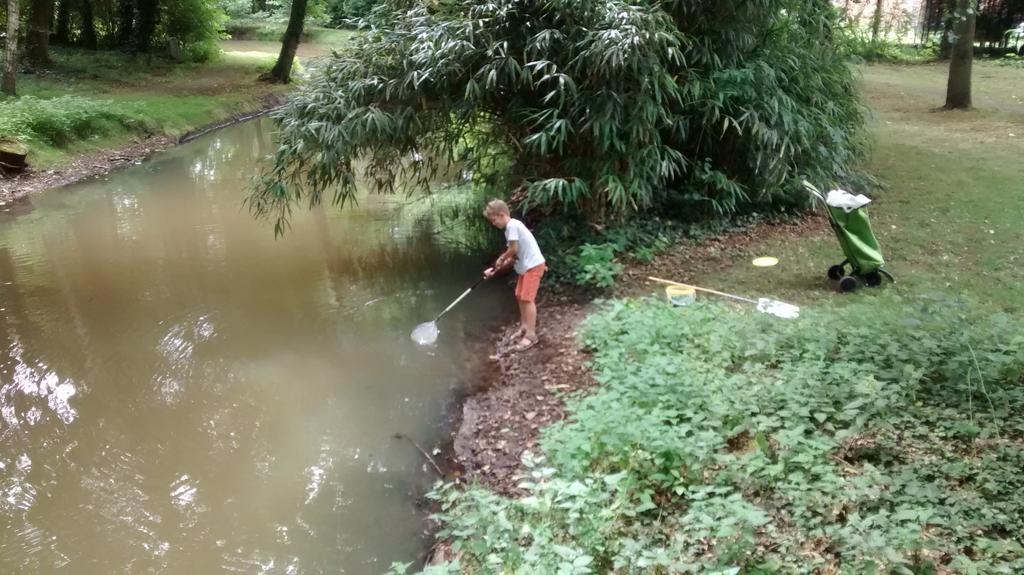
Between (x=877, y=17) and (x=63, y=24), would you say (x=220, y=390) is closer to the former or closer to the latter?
(x=877, y=17)

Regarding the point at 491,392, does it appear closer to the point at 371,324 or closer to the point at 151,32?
the point at 371,324

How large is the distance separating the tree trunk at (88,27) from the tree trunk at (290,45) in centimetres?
638

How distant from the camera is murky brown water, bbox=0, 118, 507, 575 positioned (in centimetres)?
437

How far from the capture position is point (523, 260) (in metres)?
6.46

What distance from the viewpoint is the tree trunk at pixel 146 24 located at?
24547 millimetres

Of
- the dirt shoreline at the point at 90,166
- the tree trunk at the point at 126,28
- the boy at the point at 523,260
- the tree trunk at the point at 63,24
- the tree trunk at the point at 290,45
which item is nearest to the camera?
the boy at the point at 523,260

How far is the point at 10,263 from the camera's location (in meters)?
8.92

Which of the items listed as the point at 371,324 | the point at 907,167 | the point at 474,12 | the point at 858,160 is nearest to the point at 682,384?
the point at 371,324

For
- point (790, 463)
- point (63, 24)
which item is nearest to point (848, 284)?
point (790, 463)

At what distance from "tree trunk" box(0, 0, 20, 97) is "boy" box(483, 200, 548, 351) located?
40.9ft

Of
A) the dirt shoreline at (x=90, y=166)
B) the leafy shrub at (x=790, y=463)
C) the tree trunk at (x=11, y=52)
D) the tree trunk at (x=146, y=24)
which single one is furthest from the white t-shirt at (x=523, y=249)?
the tree trunk at (x=146, y=24)

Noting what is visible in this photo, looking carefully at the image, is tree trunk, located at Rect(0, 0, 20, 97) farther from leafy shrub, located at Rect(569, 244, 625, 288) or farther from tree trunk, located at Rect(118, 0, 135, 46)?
leafy shrub, located at Rect(569, 244, 625, 288)

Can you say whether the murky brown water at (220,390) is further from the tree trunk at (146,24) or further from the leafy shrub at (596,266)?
the tree trunk at (146,24)

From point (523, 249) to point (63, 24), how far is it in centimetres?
2498
